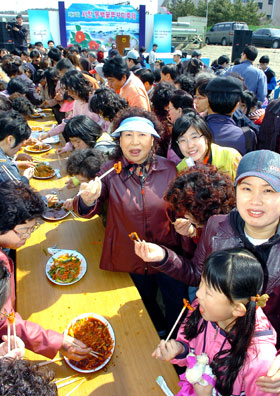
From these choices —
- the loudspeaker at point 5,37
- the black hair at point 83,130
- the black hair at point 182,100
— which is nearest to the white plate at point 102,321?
the black hair at point 83,130

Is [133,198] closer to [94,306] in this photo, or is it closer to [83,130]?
[94,306]

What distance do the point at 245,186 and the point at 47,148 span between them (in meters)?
3.50

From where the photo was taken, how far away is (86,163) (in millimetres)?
2508

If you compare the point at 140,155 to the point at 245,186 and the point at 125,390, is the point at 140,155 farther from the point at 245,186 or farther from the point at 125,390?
the point at 125,390

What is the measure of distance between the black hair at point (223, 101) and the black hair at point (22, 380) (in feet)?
8.29

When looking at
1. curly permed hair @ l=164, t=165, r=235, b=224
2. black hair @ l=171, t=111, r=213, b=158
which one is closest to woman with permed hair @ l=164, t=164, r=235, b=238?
curly permed hair @ l=164, t=165, r=235, b=224

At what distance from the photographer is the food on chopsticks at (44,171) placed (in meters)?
3.48

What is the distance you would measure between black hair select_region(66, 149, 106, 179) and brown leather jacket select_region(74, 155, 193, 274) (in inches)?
14.5

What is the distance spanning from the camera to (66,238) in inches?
99.0

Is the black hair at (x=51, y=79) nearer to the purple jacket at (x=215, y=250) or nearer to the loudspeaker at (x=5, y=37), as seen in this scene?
the purple jacket at (x=215, y=250)

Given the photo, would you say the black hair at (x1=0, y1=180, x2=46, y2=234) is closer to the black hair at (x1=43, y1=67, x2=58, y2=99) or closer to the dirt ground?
the black hair at (x1=43, y1=67, x2=58, y2=99)

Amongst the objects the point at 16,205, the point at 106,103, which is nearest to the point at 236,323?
the point at 16,205

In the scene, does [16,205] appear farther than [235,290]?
Yes

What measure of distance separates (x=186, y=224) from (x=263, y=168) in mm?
683
